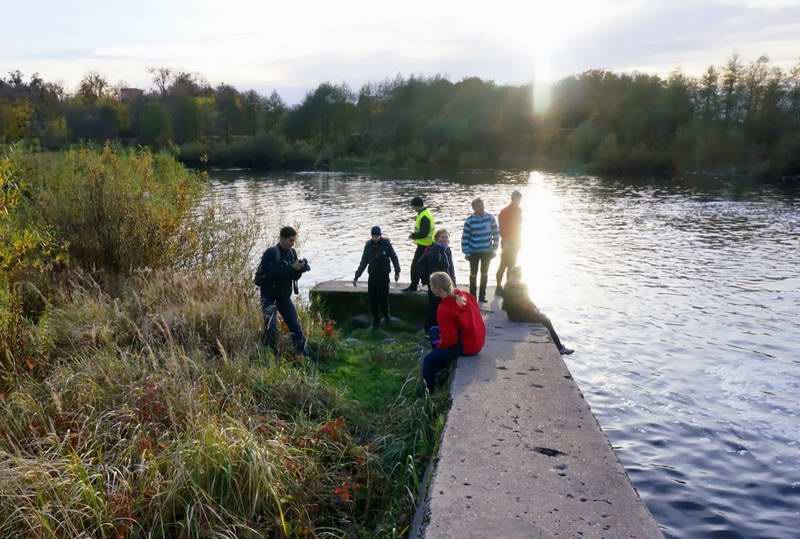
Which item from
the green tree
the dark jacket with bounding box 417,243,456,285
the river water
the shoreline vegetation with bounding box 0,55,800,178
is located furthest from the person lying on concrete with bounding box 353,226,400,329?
the green tree

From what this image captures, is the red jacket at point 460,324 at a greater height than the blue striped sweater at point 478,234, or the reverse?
the blue striped sweater at point 478,234

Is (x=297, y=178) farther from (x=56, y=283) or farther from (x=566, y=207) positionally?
(x=56, y=283)

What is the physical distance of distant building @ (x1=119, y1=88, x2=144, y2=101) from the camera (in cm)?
8631

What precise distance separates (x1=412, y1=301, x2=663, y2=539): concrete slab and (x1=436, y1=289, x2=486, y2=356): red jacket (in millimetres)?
305

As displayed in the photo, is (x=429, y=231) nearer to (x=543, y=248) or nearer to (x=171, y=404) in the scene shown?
(x=171, y=404)

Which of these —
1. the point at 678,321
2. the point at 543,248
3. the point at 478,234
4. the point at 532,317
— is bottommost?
the point at 678,321

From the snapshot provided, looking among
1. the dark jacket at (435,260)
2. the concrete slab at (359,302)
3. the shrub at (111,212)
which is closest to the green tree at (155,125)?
the shrub at (111,212)

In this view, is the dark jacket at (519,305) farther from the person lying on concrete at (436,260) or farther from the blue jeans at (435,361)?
the blue jeans at (435,361)

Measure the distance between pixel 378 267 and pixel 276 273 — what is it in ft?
6.64

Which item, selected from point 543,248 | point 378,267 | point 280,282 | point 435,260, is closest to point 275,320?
point 280,282

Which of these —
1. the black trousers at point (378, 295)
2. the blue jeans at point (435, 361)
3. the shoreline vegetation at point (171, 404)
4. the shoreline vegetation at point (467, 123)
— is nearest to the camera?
the shoreline vegetation at point (171, 404)

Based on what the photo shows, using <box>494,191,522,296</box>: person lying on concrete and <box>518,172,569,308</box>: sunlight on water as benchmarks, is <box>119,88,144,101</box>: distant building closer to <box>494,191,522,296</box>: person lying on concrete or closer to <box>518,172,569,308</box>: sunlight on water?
<box>518,172,569,308</box>: sunlight on water

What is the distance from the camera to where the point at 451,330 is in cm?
688

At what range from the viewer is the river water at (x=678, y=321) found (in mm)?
6727
